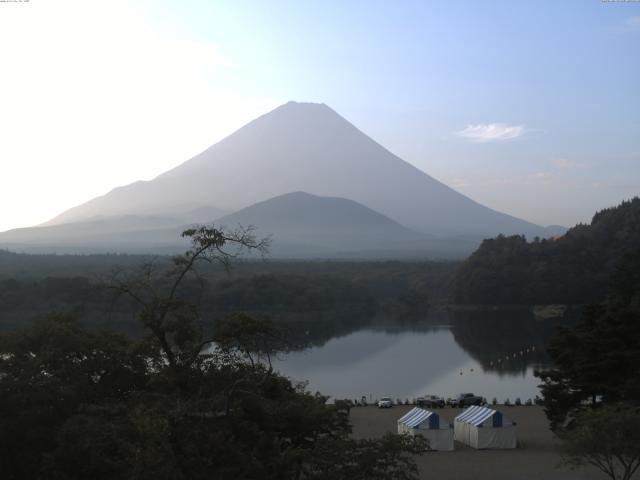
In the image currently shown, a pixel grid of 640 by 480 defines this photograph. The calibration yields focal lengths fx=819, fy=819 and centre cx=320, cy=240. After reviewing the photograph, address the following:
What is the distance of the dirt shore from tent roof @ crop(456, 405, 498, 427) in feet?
0.99

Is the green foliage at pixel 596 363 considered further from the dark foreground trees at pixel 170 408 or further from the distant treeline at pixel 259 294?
the distant treeline at pixel 259 294

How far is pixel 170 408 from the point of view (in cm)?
420

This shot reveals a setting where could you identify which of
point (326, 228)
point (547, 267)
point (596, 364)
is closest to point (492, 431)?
point (596, 364)

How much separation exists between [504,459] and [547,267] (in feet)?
86.3

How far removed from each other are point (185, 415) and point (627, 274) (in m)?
11.2

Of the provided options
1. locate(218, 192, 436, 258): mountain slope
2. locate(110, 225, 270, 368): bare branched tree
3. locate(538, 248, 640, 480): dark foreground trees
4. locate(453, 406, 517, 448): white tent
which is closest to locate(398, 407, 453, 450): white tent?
locate(453, 406, 517, 448): white tent

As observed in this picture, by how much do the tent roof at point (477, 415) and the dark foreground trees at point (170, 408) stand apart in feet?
11.4

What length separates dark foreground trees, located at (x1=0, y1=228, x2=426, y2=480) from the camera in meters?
3.98

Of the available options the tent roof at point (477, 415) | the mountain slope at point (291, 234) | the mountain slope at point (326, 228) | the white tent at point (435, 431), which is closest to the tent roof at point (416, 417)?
the white tent at point (435, 431)

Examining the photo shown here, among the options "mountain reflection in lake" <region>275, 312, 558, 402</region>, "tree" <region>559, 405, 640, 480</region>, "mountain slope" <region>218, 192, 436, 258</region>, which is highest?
"mountain slope" <region>218, 192, 436, 258</region>

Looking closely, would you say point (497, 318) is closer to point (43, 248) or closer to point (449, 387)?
point (449, 387)

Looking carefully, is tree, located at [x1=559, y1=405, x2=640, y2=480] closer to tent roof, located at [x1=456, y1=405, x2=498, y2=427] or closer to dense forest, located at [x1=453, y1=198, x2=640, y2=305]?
tent roof, located at [x1=456, y1=405, x2=498, y2=427]

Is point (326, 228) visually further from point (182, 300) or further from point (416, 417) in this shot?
point (182, 300)

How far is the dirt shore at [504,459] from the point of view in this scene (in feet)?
25.6
